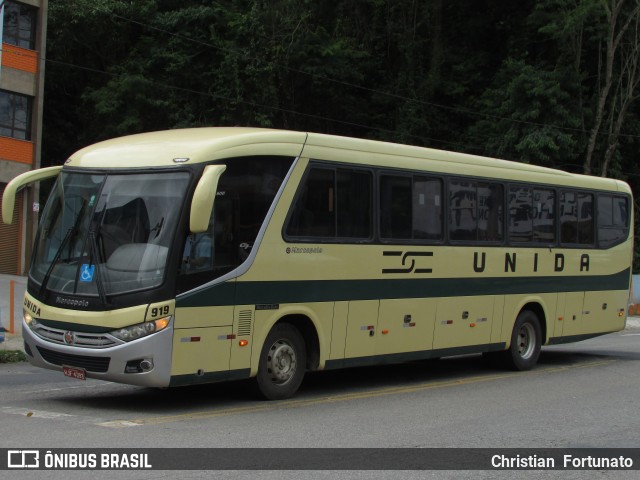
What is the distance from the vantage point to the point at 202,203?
9.44m

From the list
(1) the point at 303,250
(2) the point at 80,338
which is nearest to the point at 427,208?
(1) the point at 303,250

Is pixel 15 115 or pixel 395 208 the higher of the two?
pixel 15 115

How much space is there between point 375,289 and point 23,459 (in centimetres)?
599

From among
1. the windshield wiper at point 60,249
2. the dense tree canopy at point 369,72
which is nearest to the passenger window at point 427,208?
the windshield wiper at point 60,249

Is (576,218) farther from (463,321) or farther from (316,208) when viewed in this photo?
(316,208)

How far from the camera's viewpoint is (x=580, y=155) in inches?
1575

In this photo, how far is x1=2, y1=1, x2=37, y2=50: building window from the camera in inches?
1451

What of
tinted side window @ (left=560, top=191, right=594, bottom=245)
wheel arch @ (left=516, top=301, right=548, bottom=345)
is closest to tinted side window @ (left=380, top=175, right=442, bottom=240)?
wheel arch @ (left=516, top=301, right=548, bottom=345)

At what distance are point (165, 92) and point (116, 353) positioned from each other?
33166 mm

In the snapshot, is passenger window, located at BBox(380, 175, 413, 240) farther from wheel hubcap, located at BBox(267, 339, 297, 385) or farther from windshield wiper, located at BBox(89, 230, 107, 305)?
windshield wiper, located at BBox(89, 230, 107, 305)

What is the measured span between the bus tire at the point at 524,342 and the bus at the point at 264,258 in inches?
8.1

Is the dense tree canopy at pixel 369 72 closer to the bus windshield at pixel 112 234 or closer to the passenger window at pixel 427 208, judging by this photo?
the passenger window at pixel 427 208

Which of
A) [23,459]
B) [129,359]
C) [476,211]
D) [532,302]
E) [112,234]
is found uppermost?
[476,211]

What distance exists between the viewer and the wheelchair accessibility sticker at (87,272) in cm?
985
